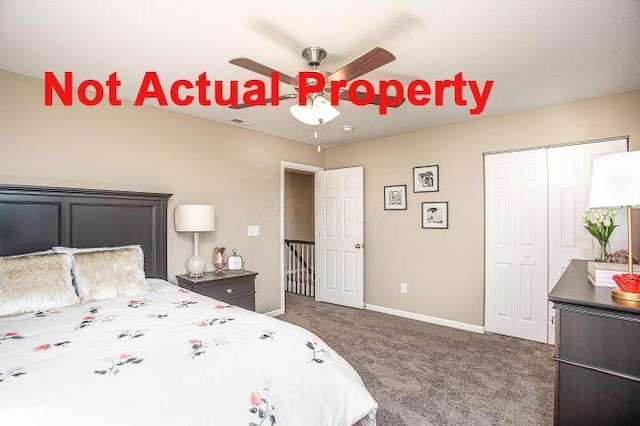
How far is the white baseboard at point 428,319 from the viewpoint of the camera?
3.74m

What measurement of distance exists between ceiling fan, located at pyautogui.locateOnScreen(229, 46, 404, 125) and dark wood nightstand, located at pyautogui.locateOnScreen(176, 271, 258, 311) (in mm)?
1724

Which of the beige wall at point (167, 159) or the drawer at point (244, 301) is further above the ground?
the beige wall at point (167, 159)

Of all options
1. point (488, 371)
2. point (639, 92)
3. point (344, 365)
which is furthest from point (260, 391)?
point (639, 92)

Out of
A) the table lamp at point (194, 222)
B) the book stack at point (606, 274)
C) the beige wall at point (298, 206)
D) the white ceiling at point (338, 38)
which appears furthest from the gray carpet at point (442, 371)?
the beige wall at point (298, 206)

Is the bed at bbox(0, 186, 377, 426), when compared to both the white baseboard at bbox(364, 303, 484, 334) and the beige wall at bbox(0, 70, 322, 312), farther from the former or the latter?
the white baseboard at bbox(364, 303, 484, 334)

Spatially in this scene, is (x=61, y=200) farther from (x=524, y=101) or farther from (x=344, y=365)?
(x=524, y=101)

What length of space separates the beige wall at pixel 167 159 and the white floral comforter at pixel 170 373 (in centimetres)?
138

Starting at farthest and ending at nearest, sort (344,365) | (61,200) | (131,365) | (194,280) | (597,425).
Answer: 1. (194,280)
2. (61,200)
3. (344,365)
4. (597,425)
5. (131,365)

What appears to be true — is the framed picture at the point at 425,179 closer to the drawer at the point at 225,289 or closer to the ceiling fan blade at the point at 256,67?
the drawer at the point at 225,289

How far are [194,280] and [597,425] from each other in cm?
293

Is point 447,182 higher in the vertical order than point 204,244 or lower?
higher

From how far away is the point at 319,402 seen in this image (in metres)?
1.41

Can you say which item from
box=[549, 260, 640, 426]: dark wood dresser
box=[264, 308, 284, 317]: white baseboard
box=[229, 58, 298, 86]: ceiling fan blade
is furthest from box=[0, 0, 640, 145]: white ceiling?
box=[264, 308, 284, 317]: white baseboard

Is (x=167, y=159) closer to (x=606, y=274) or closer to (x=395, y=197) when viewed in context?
(x=395, y=197)
